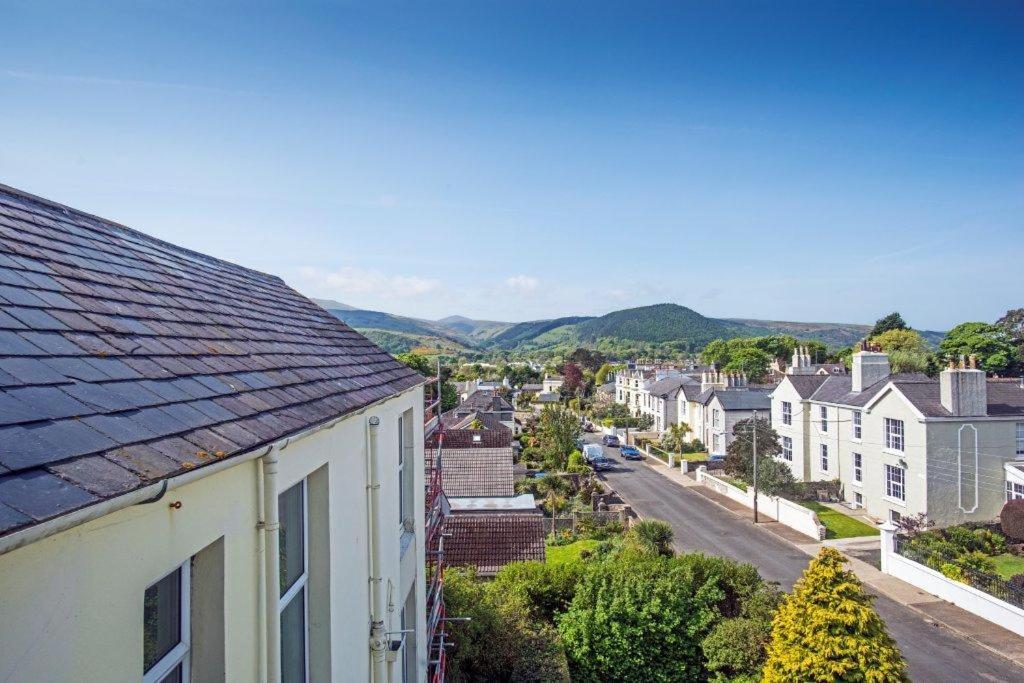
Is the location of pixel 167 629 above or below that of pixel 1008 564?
above

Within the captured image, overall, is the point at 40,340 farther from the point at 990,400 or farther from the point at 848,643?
the point at 990,400

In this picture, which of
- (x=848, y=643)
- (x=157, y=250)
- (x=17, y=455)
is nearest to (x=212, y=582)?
(x=17, y=455)

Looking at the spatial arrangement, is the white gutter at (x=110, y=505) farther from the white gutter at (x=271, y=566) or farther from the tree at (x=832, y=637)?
the tree at (x=832, y=637)

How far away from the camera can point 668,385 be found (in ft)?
214

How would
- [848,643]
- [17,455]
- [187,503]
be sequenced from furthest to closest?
[848,643], [187,503], [17,455]

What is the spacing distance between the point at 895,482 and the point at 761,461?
6.01 metres

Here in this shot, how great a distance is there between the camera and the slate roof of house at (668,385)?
62.2 m

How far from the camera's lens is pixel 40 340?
2.98m

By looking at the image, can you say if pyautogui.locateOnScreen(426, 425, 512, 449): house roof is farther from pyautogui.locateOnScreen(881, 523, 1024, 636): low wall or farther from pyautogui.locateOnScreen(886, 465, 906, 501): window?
pyautogui.locateOnScreen(886, 465, 906, 501): window

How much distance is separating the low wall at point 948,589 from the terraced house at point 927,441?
5.42 m

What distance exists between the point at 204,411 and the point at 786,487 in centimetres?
3305

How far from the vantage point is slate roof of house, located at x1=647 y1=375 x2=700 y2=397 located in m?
62.2

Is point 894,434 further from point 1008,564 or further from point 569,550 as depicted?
point 569,550

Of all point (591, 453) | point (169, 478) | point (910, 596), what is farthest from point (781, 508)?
point (169, 478)
